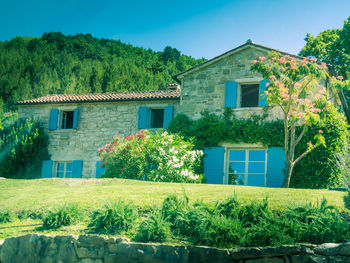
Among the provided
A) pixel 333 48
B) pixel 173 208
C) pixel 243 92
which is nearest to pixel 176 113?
pixel 243 92

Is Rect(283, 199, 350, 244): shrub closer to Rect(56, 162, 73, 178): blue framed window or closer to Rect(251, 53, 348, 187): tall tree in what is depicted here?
Rect(251, 53, 348, 187): tall tree

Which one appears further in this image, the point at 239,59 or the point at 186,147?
the point at 239,59

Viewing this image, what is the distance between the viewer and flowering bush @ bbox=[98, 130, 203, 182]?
43.2ft

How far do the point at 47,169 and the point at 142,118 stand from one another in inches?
196

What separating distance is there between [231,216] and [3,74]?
85.4ft

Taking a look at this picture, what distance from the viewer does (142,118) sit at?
58.0ft

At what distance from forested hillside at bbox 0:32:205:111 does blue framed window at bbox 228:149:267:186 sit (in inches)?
618

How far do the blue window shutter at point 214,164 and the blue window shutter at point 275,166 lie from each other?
5.67ft

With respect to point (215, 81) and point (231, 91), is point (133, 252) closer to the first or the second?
point (231, 91)

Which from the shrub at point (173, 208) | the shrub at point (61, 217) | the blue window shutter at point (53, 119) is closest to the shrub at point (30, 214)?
the shrub at point (61, 217)

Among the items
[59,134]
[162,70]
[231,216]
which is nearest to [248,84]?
[59,134]

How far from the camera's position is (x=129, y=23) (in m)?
14.4

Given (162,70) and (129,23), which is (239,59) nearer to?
(129,23)

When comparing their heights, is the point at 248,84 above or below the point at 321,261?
above
